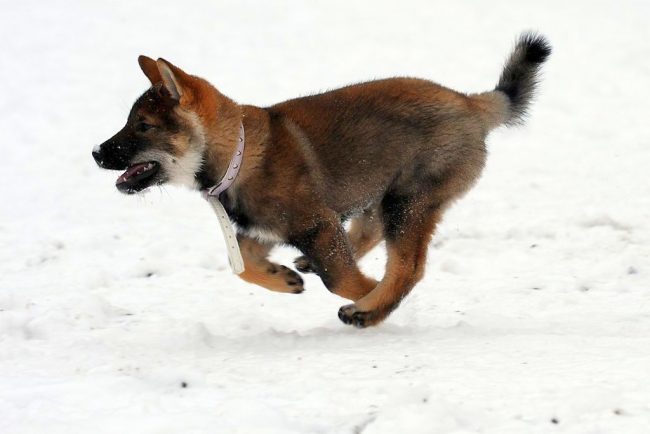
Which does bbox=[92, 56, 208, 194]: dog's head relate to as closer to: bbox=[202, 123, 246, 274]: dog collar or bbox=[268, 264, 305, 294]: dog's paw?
bbox=[202, 123, 246, 274]: dog collar

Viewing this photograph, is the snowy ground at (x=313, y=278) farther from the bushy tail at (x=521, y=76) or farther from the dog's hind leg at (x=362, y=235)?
the bushy tail at (x=521, y=76)

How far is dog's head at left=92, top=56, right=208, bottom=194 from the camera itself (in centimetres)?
501

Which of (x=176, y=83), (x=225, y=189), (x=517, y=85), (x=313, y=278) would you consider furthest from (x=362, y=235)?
(x=176, y=83)

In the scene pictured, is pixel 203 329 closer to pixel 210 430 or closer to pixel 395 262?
pixel 395 262

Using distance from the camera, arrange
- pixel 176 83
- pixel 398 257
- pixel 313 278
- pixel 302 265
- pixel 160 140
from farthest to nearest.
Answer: pixel 313 278 < pixel 302 265 < pixel 398 257 < pixel 160 140 < pixel 176 83

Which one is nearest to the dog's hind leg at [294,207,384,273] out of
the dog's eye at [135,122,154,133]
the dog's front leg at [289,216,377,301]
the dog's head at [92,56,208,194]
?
the dog's front leg at [289,216,377,301]

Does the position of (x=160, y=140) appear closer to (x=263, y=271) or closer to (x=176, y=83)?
(x=176, y=83)

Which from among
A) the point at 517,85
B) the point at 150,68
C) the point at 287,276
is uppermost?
the point at 517,85

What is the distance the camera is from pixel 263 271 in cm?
552

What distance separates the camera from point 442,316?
5625 millimetres

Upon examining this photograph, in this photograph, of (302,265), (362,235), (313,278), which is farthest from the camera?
(313,278)

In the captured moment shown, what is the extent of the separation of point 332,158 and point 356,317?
924 millimetres

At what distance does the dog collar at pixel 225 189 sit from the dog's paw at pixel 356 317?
25.6 inches

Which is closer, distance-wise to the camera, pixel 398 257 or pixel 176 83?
pixel 176 83
